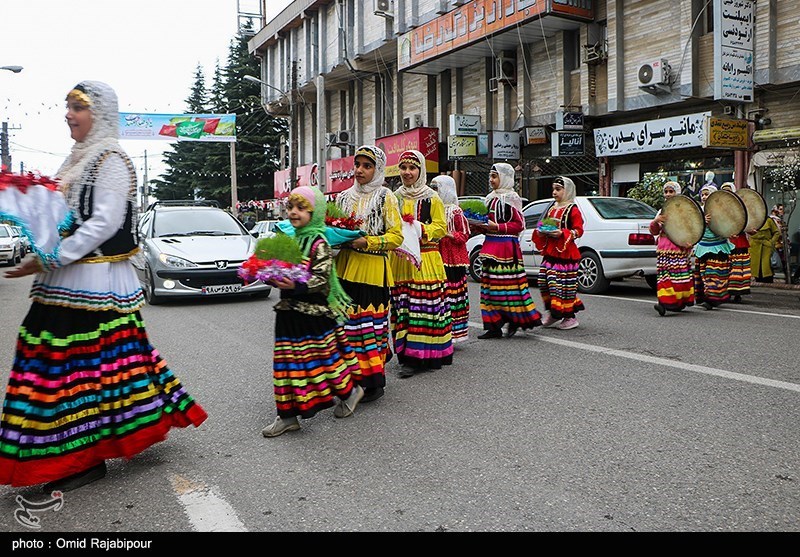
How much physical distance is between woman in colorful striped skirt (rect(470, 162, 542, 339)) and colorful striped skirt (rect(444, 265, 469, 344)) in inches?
20.5

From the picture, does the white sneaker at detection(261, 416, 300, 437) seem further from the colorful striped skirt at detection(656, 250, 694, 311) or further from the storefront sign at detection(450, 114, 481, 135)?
the storefront sign at detection(450, 114, 481, 135)

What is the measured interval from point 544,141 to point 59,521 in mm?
19522

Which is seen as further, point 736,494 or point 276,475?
point 276,475

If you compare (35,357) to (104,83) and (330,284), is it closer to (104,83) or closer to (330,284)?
(104,83)

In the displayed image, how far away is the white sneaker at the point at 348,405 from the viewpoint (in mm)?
5020

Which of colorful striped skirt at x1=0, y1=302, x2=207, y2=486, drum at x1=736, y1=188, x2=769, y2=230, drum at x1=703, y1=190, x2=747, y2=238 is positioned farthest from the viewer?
drum at x1=736, y1=188, x2=769, y2=230

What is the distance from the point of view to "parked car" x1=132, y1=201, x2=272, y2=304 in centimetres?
1135

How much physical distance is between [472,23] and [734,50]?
27.9 feet

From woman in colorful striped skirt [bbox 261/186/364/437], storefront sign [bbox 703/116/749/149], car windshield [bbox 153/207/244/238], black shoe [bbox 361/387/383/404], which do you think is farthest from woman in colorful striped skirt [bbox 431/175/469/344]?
storefront sign [bbox 703/116/749/149]

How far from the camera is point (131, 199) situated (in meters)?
3.87

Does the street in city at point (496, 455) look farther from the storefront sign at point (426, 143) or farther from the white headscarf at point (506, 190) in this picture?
the storefront sign at point (426, 143)

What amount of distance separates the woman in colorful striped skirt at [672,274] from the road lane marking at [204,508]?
7.42 meters

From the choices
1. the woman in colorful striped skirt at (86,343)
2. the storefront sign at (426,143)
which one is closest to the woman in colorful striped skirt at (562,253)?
the woman in colorful striped skirt at (86,343)

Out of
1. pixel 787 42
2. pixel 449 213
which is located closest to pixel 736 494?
pixel 449 213
